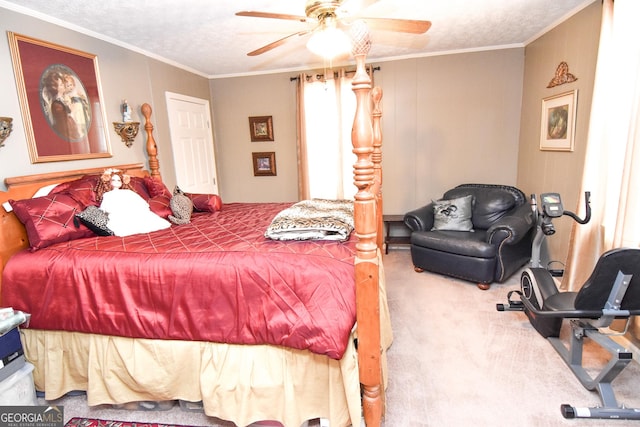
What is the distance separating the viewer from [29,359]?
2039mm

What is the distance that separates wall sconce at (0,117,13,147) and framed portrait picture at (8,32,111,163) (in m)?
0.13

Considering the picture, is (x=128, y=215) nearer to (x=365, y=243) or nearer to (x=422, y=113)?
(x=365, y=243)

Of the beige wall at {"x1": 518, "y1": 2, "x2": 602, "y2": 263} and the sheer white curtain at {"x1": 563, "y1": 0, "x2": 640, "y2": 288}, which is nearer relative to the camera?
the sheer white curtain at {"x1": 563, "y1": 0, "x2": 640, "y2": 288}

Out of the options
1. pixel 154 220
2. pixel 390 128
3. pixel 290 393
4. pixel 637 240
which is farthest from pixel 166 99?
pixel 637 240

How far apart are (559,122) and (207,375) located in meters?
3.65

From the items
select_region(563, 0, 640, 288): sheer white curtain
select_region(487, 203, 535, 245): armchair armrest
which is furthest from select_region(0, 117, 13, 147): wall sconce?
select_region(563, 0, 640, 288): sheer white curtain

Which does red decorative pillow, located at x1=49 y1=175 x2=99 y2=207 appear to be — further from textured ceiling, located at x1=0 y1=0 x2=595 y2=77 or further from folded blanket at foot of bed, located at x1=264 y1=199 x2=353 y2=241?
folded blanket at foot of bed, located at x1=264 y1=199 x2=353 y2=241

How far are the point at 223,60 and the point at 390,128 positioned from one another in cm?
227

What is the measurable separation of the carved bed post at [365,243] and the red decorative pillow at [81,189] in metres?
2.09

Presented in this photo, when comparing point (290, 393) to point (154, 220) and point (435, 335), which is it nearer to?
point (435, 335)

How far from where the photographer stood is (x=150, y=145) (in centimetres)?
351

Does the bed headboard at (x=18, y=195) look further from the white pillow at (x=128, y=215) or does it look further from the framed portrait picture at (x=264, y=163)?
the framed portrait picture at (x=264, y=163)

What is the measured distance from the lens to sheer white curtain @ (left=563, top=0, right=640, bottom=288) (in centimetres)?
210

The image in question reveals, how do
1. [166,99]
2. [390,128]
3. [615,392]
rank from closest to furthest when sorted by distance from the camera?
1. [615,392]
2. [166,99]
3. [390,128]
